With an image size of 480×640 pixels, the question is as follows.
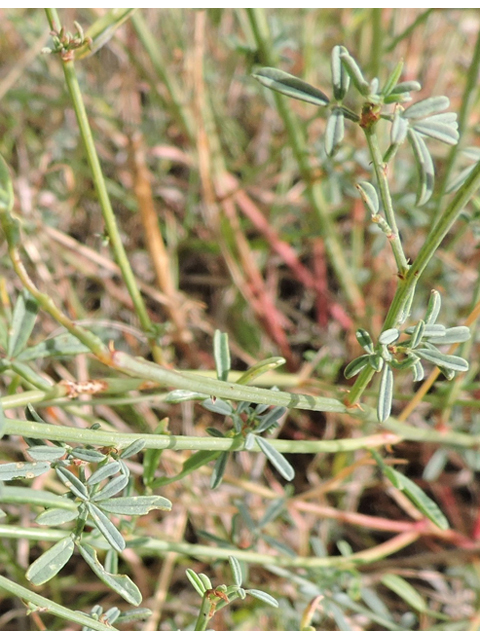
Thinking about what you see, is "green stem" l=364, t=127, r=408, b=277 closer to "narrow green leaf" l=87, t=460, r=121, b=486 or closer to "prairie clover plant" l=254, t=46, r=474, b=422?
"prairie clover plant" l=254, t=46, r=474, b=422

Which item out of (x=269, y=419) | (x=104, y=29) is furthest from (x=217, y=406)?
(x=104, y=29)

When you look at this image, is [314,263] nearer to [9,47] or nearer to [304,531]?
[304,531]

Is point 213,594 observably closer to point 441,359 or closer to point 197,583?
point 197,583

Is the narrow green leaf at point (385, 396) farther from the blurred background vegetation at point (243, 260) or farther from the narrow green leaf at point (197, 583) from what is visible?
the blurred background vegetation at point (243, 260)

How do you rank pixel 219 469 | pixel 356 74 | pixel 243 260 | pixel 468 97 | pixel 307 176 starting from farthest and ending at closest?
pixel 243 260, pixel 307 176, pixel 468 97, pixel 219 469, pixel 356 74

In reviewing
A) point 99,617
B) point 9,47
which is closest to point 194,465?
point 99,617

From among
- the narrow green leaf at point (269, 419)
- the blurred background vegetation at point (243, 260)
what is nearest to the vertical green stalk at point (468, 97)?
the blurred background vegetation at point (243, 260)
